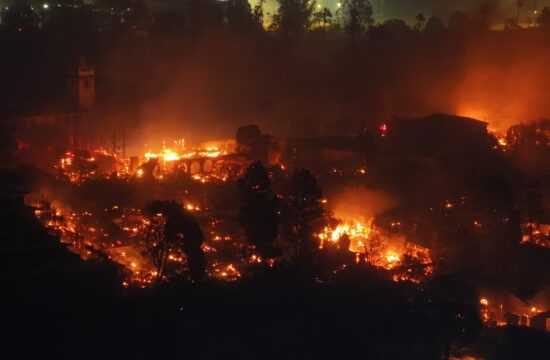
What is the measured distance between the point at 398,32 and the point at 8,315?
27175 millimetres

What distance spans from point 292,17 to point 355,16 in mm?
2555

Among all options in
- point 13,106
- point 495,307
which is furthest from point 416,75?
point 495,307

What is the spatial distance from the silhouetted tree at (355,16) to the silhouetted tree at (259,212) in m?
20.3

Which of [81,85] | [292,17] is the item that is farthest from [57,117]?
[292,17]

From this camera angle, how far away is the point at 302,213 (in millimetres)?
12859

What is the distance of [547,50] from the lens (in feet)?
96.5

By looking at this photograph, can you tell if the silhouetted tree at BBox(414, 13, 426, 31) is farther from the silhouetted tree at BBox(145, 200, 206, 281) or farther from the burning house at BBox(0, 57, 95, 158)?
the silhouetted tree at BBox(145, 200, 206, 281)

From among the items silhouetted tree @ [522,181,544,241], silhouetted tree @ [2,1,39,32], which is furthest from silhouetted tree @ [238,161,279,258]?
silhouetted tree @ [2,1,39,32]

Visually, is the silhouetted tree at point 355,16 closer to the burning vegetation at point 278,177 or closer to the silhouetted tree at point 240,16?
the burning vegetation at point 278,177

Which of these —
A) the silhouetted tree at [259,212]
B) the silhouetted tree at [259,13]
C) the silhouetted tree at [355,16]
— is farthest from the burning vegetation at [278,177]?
the silhouetted tree at [259,13]

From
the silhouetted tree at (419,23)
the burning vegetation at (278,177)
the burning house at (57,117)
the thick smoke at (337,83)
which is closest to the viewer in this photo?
the burning vegetation at (278,177)

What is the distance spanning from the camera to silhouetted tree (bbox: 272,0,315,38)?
1270 inches

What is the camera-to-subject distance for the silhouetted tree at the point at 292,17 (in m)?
32.2

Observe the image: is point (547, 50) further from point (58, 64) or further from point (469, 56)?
point (58, 64)
